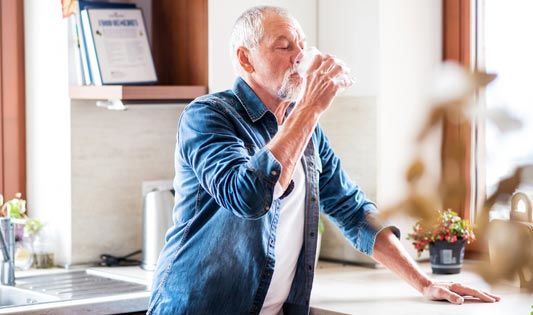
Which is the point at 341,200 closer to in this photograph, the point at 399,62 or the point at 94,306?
the point at 94,306

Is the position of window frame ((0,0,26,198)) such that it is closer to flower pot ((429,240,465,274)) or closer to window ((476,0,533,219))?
flower pot ((429,240,465,274))

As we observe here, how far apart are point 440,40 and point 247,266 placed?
4.69ft

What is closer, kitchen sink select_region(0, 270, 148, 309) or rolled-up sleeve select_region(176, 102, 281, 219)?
rolled-up sleeve select_region(176, 102, 281, 219)

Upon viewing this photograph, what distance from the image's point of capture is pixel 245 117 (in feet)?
6.36

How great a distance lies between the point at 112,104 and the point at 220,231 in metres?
1.18

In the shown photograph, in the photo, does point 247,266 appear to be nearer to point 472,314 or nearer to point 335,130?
point 472,314

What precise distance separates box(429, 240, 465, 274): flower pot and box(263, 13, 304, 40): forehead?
1.01m

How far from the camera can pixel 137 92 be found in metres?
2.79

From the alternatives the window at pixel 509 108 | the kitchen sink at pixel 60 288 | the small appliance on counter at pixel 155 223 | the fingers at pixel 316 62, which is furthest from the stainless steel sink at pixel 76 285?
the window at pixel 509 108

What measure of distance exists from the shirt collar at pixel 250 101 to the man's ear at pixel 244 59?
0.13 feet

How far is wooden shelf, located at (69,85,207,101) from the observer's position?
278 cm

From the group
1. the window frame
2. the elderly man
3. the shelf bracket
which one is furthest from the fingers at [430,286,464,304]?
the window frame

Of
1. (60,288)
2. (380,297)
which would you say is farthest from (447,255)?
(60,288)

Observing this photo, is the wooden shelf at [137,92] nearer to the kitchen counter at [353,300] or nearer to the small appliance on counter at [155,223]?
the small appliance on counter at [155,223]
